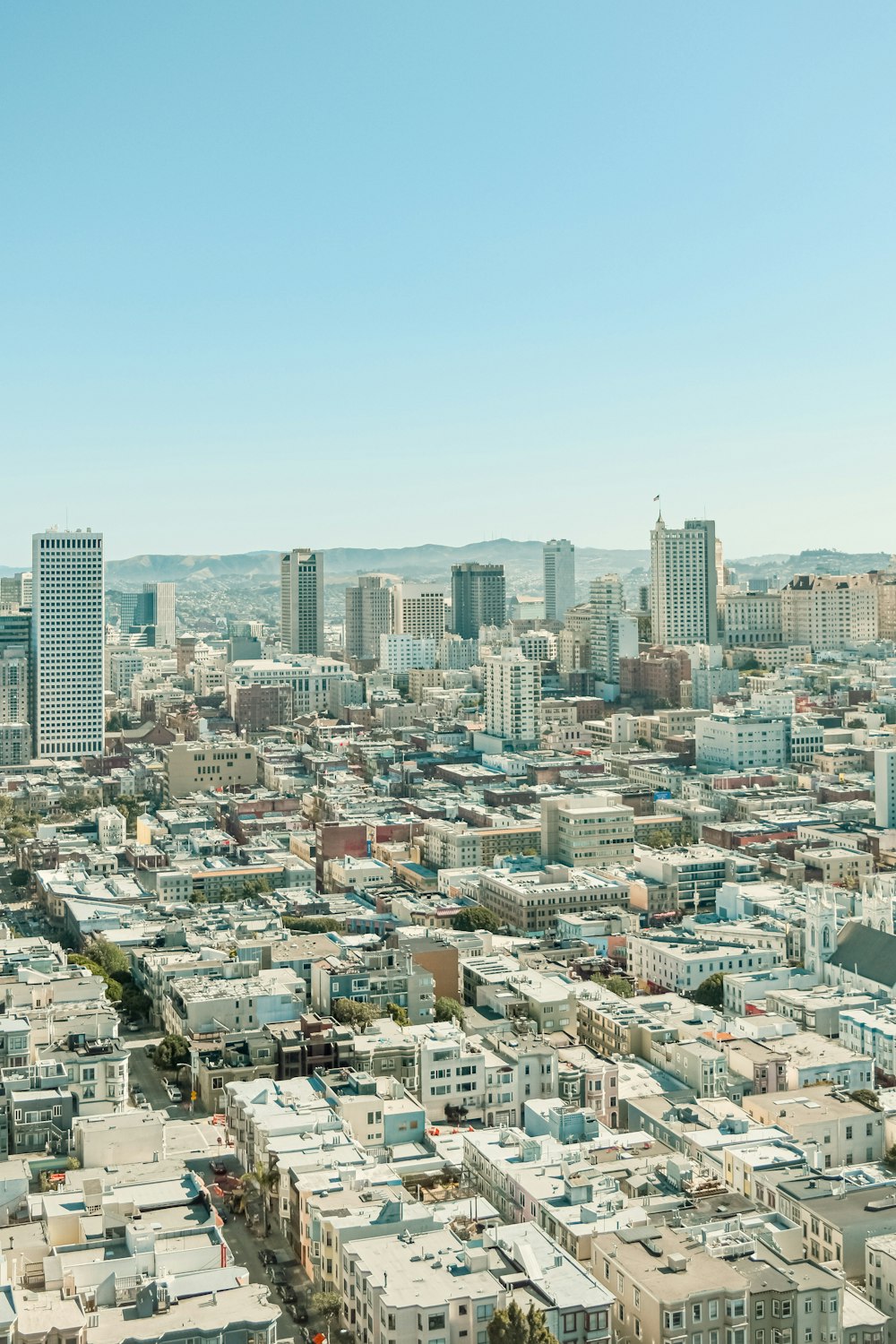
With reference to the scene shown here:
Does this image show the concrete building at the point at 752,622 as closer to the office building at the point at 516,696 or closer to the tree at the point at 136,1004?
the office building at the point at 516,696

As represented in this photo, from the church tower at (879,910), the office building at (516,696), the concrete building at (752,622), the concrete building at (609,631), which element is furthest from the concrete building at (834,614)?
the church tower at (879,910)

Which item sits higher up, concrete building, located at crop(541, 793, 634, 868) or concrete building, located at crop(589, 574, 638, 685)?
concrete building, located at crop(589, 574, 638, 685)

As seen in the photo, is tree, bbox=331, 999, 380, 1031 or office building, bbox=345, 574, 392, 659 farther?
office building, bbox=345, 574, 392, 659

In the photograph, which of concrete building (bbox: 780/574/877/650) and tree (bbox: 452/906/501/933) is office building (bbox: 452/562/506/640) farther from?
tree (bbox: 452/906/501/933)

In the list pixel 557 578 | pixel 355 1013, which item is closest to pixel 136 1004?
pixel 355 1013

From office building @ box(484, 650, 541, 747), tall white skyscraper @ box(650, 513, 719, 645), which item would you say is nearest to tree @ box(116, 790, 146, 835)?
office building @ box(484, 650, 541, 747)

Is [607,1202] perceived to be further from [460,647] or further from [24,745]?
[460,647]
